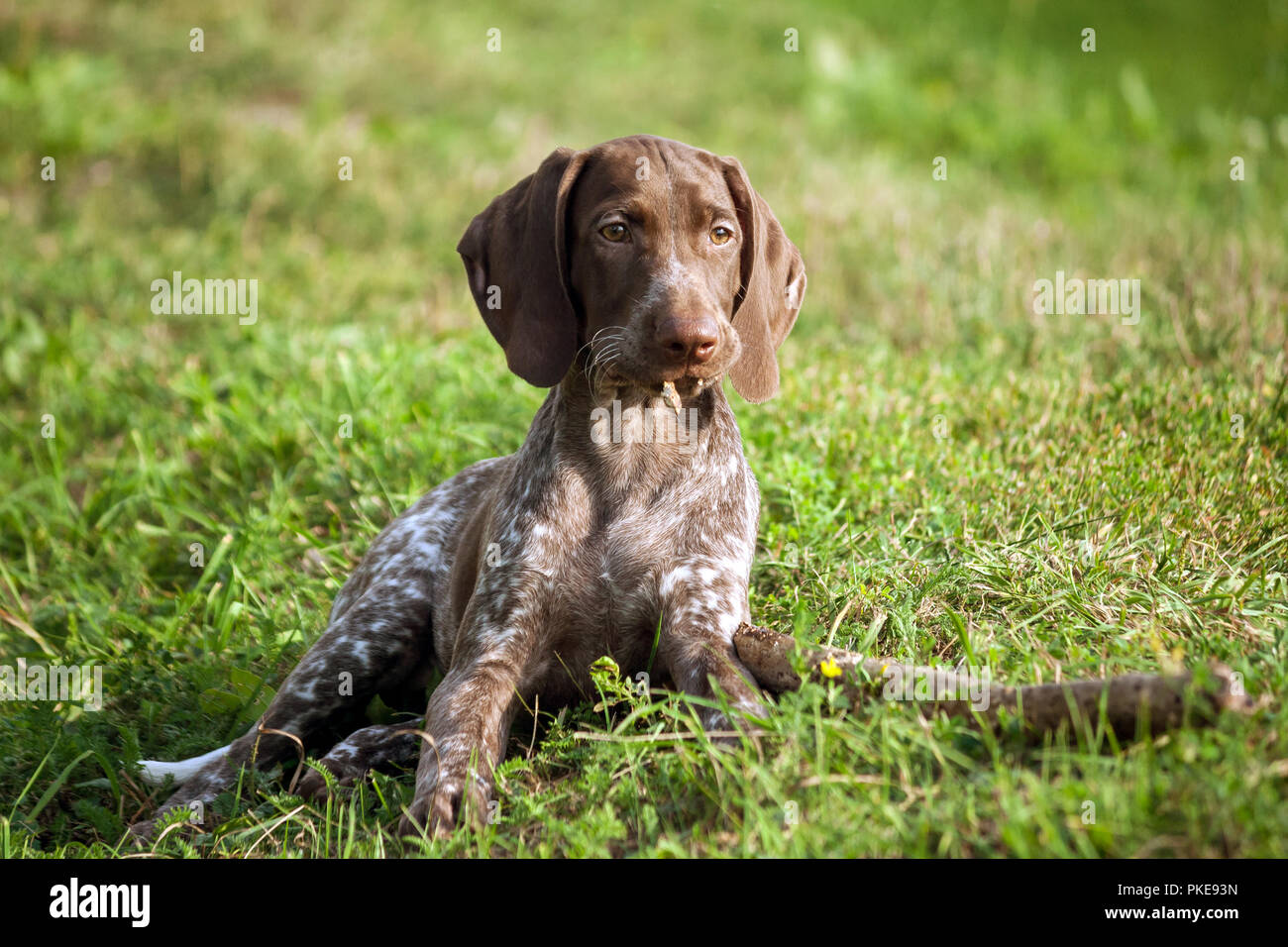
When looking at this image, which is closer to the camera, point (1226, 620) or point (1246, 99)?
point (1226, 620)

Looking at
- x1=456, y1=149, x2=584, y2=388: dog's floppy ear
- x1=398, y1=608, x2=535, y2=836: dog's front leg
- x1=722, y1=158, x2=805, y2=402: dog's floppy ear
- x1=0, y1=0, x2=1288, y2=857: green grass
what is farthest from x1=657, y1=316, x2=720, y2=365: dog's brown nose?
x1=398, y1=608, x2=535, y2=836: dog's front leg

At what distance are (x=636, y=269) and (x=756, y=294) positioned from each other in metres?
0.46

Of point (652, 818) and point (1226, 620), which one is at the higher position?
point (1226, 620)

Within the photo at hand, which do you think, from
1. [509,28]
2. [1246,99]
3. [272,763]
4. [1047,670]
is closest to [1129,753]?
Answer: [1047,670]

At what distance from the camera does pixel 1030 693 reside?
2809mm

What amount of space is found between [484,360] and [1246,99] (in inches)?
351

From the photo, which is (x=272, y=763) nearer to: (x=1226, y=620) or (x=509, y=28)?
(x=1226, y=620)

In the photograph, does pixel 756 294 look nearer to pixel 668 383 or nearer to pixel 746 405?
pixel 668 383

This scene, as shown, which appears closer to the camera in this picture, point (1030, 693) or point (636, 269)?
point (1030, 693)

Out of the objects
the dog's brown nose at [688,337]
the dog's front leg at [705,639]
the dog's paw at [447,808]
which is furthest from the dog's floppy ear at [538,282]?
the dog's paw at [447,808]

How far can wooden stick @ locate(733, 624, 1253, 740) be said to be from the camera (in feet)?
8.42

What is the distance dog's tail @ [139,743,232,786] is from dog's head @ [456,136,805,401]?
1659 mm

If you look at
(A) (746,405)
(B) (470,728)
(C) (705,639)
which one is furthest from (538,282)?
(A) (746,405)

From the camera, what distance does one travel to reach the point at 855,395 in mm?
5719
